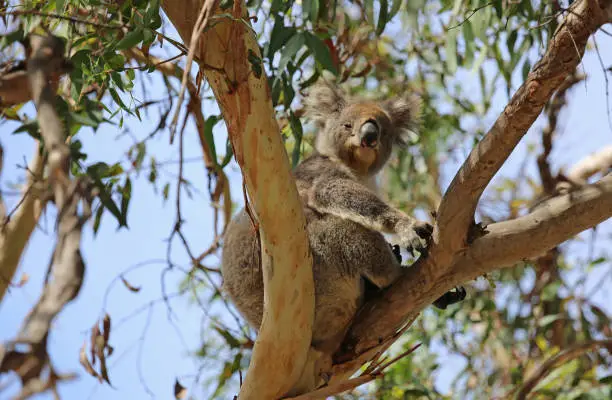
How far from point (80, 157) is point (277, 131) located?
0.90 meters

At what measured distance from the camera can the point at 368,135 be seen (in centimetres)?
397

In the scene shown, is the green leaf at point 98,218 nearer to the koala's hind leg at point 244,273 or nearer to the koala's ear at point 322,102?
the koala's hind leg at point 244,273

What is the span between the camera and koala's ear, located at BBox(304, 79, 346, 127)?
4352 mm

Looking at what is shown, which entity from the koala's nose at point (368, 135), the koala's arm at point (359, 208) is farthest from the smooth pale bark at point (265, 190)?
the koala's nose at point (368, 135)

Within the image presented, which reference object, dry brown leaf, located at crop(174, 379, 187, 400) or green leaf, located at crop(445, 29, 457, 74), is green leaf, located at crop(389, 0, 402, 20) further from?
dry brown leaf, located at crop(174, 379, 187, 400)

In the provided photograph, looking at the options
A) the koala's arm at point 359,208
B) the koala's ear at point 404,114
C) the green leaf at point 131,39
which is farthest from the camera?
the koala's ear at point 404,114

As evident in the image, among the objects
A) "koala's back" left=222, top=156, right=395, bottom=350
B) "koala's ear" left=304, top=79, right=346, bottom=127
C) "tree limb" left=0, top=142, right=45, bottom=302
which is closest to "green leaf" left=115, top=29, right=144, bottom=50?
"koala's back" left=222, top=156, right=395, bottom=350

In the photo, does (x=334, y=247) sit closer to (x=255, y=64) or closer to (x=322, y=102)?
(x=255, y=64)

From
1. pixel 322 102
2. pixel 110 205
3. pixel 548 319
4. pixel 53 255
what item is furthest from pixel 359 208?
pixel 53 255

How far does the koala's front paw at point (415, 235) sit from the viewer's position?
308 centimetres

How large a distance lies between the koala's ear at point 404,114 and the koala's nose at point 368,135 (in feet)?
1.72

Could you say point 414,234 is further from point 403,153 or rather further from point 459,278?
point 403,153

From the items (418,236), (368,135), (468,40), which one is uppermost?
(468,40)

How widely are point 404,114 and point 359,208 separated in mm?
1380
